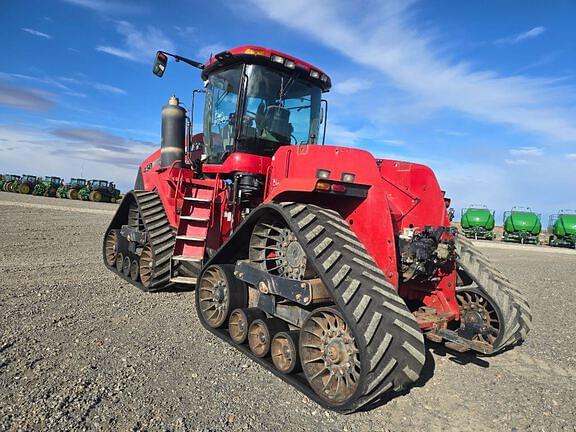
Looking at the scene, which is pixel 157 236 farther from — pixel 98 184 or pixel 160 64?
pixel 98 184

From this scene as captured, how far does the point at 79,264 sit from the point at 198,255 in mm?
3837

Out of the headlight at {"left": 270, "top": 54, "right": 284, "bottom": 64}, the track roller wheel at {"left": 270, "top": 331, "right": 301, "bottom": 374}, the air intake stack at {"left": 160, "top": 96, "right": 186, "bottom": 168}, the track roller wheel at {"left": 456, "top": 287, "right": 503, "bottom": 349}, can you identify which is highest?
the headlight at {"left": 270, "top": 54, "right": 284, "bottom": 64}

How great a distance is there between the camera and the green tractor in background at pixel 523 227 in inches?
1224

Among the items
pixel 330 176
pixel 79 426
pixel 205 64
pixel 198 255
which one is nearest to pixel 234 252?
pixel 198 255

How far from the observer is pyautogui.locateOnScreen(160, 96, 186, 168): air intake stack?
7.76 metres

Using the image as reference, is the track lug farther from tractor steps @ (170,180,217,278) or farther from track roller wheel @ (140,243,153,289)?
track roller wheel @ (140,243,153,289)

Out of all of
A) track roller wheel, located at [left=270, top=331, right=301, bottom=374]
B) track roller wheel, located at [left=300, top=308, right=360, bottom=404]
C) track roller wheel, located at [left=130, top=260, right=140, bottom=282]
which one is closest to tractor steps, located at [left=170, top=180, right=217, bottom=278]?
track roller wheel, located at [left=130, top=260, right=140, bottom=282]

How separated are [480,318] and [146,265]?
16.8ft

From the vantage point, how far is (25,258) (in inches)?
338

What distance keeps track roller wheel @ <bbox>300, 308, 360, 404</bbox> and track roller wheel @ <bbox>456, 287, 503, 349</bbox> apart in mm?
1617

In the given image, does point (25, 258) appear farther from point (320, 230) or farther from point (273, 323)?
point (320, 230)

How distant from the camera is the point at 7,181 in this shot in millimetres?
40906

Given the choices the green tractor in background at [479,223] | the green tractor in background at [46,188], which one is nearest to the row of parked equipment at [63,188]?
the green tractor in background at [46,188]

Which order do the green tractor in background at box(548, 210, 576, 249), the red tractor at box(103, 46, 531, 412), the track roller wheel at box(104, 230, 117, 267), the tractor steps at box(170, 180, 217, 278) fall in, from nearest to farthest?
the red tractor at box(103, 46, 531, 412) < the tractor steps at box(170, 180, 217, 278) < the track roller wheel at box(104, 230, 117, 267) < the green tractor in background at box(548, 210, 576, 249)
